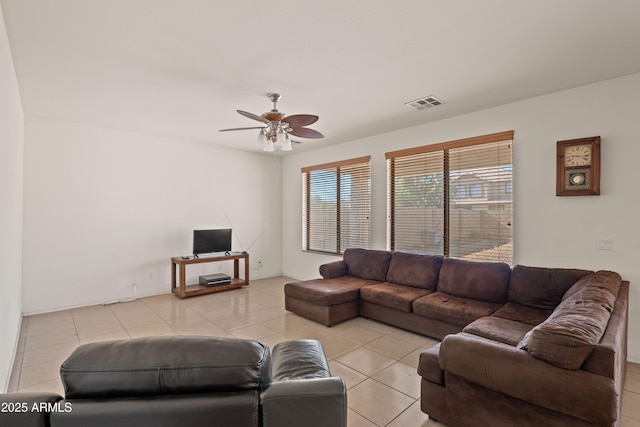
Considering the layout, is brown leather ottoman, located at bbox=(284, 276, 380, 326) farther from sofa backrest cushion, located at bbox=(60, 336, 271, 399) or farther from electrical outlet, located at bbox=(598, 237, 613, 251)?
sofa backrest cushion, located at bbox=(60, 336, 271, 399)

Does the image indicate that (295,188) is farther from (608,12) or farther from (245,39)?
(608,12)

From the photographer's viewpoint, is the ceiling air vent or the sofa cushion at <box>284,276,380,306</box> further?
the sofa cushion at <box>284,276,380,306</box>

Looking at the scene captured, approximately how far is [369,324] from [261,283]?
292cm

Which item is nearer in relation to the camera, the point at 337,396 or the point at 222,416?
the point at 222,416

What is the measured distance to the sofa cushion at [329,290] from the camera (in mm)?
3871

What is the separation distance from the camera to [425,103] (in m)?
3.69

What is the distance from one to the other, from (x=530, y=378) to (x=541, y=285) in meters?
1.83

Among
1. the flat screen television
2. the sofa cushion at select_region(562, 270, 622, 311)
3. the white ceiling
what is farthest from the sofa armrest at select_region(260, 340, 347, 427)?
the flat screen television

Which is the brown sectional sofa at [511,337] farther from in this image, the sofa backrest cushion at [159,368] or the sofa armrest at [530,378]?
the sofa backrest cushion at [159,368]

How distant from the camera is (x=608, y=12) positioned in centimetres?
204

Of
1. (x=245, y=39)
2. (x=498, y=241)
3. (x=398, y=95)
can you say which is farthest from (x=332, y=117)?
(x=498, y=241)

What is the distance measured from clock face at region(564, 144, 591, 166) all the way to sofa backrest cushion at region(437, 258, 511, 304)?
1257 millimetres

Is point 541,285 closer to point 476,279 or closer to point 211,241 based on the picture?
point 476,279

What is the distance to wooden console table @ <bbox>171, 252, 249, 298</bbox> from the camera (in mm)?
5031
